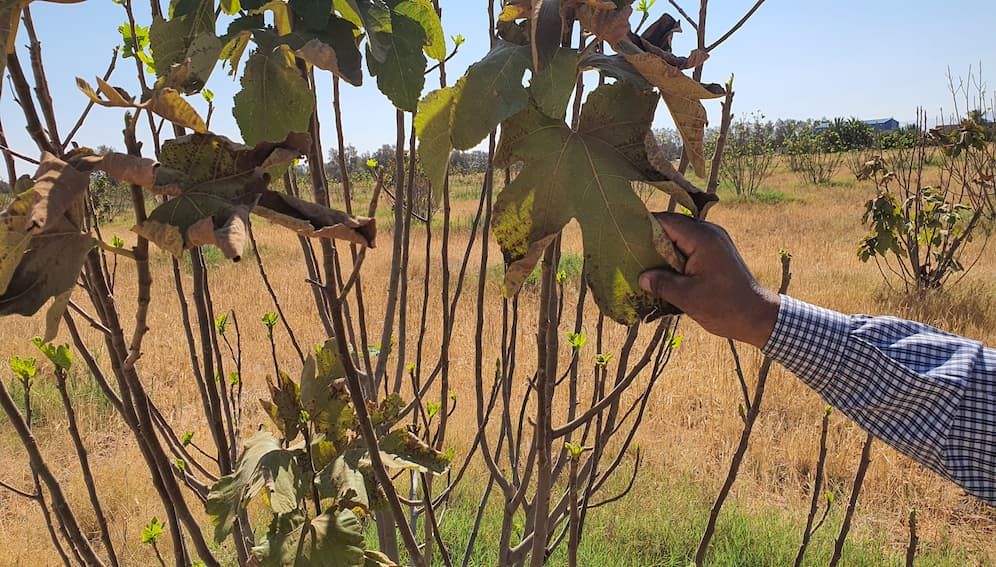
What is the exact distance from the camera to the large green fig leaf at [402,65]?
65cm

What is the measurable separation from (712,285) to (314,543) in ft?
1.79

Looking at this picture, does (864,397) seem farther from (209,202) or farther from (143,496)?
(143,496)

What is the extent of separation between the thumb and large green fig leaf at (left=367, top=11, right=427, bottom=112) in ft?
0.94

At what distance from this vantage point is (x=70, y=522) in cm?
87

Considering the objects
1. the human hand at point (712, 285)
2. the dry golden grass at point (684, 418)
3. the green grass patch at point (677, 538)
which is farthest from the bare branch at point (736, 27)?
the dry golden grass at point (684, 418)

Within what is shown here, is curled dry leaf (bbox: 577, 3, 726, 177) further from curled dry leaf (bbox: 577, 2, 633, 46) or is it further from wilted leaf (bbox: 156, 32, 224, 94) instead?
wilted leaf (bbox: 156, 32, 224, 94)

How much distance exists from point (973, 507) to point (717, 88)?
11.2 ft

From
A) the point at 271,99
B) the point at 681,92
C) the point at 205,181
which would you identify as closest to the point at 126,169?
the point at 205,181

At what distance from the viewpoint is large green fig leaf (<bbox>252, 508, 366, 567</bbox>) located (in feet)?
2.26

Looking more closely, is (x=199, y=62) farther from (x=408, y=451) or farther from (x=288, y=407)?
(x=408, y=451)

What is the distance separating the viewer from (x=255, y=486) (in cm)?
71

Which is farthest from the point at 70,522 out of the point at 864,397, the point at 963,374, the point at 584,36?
the point at 963,374

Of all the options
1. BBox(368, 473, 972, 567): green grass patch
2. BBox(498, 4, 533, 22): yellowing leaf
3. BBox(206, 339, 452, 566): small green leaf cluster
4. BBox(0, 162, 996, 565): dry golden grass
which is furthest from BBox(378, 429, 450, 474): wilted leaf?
BBox(0, 162, 996, 565): dry golden grass

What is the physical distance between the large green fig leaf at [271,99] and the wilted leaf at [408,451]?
0.40m
